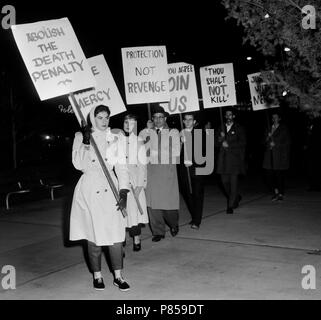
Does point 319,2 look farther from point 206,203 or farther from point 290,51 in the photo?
point 206,203

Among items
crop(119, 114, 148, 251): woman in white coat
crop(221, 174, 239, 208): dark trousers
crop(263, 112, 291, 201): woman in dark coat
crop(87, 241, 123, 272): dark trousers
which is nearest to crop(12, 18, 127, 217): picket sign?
crop(119, 114, 148, 251): woman in white coat

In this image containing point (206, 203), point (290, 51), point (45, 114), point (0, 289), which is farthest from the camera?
point (45, 114)

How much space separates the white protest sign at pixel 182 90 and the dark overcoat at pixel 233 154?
3.98 ft

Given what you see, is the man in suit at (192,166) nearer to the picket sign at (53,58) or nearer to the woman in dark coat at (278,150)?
the picket sign at (53,58)

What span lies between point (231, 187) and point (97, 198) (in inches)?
188

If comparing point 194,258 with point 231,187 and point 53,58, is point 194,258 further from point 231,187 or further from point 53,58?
point 231,187

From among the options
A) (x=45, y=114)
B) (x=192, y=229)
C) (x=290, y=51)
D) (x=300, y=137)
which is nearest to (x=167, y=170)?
(x=192, y=229)

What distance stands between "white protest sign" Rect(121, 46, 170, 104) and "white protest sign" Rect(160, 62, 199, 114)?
0.63 meters

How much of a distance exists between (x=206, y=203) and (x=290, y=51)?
4869mm

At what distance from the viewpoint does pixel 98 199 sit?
4.79 meters

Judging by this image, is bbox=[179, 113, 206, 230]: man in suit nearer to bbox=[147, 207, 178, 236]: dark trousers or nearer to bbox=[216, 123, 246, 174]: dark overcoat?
bbox=[147, 207, 178, 236]: dark trousers

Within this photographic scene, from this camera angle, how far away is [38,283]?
5230 millimetres

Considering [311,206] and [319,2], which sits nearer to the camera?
[319,2]

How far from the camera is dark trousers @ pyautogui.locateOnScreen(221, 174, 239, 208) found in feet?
29.5
